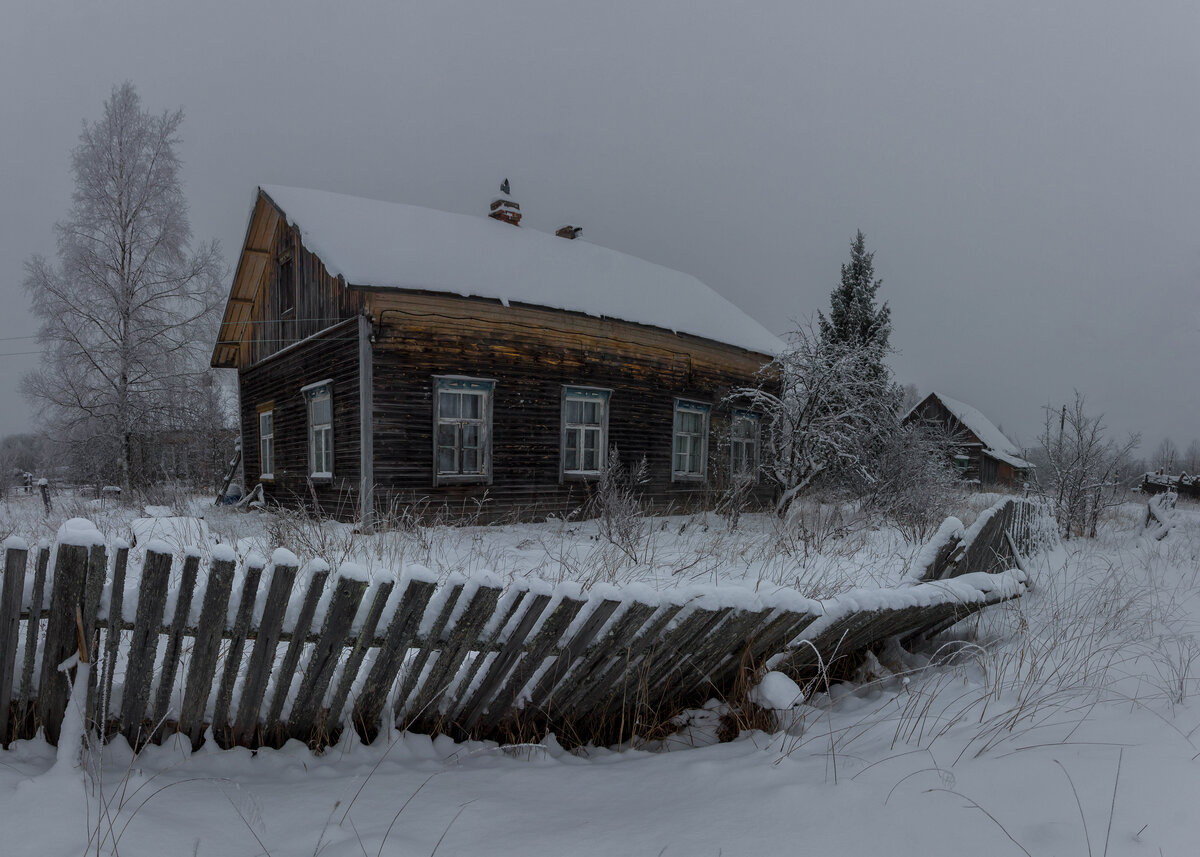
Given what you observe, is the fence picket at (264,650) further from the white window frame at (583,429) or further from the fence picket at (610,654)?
the white window frame at (583,429)

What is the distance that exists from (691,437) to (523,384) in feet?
14.8

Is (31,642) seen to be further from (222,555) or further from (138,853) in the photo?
(138,853)

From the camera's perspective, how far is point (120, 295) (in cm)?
1678

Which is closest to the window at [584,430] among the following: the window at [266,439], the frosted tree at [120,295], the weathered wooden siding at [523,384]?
the weathered wooden siding at [523,384]

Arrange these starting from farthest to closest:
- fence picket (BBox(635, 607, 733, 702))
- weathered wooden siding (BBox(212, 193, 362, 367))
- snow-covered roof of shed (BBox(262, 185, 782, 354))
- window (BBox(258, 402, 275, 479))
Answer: window (BBox(258, 402, 275, 479))
weathered wooden siding (BBox(212, 193, 362, 367))
snow-covered roof of shed (BBox(262, 185, 782, 354))
fence picket (BBox(635, 607, 733, 702))

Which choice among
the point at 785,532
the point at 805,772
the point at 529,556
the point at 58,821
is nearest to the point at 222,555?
the point at 58,821

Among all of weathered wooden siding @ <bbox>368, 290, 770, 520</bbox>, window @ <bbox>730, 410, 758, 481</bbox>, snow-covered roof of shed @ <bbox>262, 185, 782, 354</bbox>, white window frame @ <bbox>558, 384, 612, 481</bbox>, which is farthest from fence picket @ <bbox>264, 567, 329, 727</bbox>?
window @ <bbox>730, 410, 758, 481</bbox>

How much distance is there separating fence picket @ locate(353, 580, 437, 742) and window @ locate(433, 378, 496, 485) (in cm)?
792

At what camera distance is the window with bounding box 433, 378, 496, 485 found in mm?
10328

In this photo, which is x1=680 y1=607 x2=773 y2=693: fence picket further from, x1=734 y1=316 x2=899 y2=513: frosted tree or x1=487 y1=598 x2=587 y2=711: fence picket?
x1=734 y1=316 x2=899 y2=513: frosted tree

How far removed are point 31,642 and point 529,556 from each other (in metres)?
3.53

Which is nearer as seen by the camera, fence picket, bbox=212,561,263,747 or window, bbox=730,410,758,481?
fence picket, bbox=212,561,263,747

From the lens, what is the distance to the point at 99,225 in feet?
54.6

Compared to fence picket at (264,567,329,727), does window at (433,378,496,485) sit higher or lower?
higher
